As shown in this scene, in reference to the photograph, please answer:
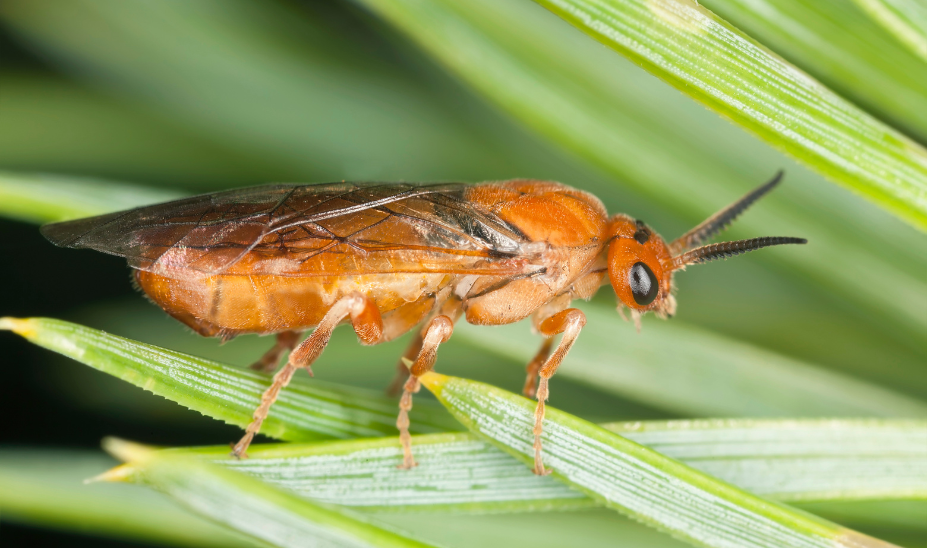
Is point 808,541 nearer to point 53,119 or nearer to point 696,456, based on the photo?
point 696,456

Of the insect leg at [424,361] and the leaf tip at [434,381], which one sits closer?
the leaf tip at [434,381]

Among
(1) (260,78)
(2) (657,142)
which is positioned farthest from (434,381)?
(1) (260,78)

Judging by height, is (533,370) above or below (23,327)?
above

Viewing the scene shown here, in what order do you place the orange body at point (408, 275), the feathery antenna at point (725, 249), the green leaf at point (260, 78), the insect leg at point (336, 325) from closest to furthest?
the feathery antenna at point (725, 249)
the insect leg at point (336, 325)
the orange body at point (408, 275)
the green leaf at point (260, 78)

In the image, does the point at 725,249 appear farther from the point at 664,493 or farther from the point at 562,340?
the point at 664,493

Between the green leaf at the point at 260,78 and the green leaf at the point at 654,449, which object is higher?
the green leaf at the point at 260,78

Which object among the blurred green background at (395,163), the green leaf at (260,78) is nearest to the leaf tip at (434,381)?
the blurred green background at (395,163)

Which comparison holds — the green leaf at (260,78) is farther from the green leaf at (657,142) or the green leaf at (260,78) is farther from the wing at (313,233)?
the green leaf at (657,142)

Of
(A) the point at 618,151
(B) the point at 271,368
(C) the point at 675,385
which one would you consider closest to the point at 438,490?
(C) the point at 675,385
